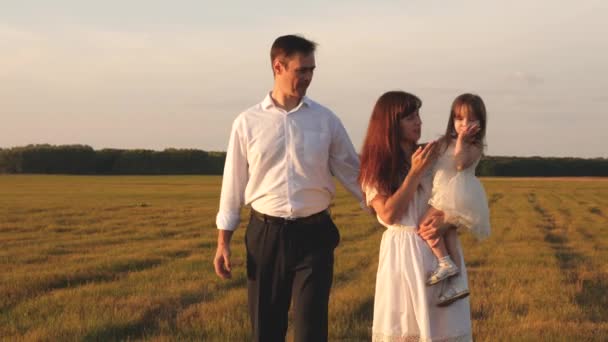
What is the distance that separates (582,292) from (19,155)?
94.7m

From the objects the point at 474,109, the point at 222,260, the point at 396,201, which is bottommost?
the point at 222,260

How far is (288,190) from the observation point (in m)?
5.28

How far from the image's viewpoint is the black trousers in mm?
5180

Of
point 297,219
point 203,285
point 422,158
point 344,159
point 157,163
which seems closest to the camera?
point 422,158

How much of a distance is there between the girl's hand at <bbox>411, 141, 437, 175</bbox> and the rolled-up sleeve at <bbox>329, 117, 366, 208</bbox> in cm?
84

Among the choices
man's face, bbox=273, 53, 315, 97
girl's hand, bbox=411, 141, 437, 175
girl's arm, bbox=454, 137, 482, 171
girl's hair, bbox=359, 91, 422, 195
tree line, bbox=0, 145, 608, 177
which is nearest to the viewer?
girl's hand, bbox=411, 141, 437, 175

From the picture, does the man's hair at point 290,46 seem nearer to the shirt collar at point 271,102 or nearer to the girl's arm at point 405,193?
the shirt collar at point 271,102

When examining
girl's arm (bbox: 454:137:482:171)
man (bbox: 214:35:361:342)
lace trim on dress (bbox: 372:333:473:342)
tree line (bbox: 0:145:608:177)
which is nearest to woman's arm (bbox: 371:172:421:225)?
girl's arm (bbox: 454:137:482:171)

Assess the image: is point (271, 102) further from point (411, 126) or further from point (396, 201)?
point (396, 201)

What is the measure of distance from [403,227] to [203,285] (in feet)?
23.1

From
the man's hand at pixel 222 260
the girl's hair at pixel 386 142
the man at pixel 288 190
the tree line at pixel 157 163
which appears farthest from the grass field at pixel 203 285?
the tree line at pixel 157 163

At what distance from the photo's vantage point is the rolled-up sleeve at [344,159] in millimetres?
5375

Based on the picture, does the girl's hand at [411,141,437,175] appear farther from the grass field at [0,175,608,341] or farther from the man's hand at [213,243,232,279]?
the grass field at [0,175,608,341]

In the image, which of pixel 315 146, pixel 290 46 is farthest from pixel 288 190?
pixel 290 46
